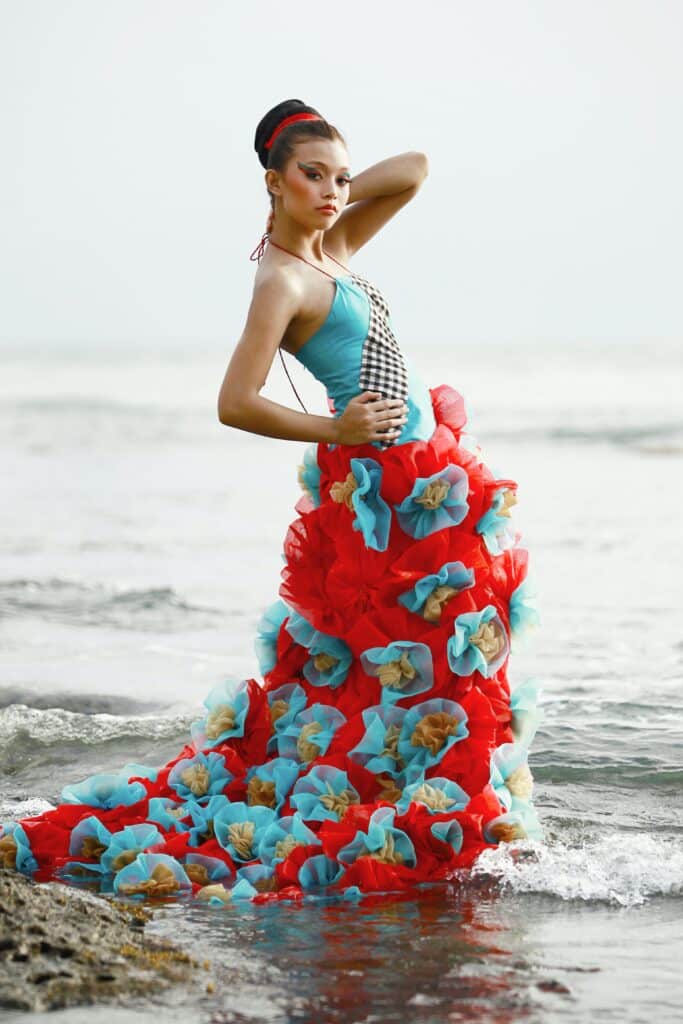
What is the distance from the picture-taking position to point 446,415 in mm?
5031

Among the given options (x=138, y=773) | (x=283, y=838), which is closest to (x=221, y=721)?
(x=138, y=773)

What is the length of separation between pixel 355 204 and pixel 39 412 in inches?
1115

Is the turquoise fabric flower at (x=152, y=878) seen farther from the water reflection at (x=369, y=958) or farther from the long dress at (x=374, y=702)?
the water reflection at (x=369, y=958)

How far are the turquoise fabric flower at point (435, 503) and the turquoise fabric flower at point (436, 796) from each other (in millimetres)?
767

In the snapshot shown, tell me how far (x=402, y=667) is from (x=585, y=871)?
2.92 feet

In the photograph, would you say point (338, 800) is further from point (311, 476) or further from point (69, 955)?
point (69, 955)

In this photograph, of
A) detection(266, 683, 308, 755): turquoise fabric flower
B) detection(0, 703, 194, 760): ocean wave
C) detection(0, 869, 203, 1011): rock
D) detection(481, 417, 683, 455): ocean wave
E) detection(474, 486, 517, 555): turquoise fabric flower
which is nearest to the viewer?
detection(0, 869, 203, 1011): rock

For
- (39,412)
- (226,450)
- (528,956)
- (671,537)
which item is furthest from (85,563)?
(39,412)

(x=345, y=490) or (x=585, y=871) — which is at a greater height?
(x=345, y=490)

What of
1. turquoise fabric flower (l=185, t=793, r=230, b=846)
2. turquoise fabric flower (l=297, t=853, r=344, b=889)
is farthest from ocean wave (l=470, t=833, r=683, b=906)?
turquoise fabric flower (l=185, t=793, r=230, b=846)

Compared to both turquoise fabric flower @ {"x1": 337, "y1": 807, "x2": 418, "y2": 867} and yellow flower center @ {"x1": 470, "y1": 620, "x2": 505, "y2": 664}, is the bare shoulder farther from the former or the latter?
turquoise fabric flower @ {"x1": 337, "y1": 807, "x2": 418, "y2": 867}

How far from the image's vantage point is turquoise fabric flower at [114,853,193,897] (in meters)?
4.74

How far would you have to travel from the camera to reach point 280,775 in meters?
5.01

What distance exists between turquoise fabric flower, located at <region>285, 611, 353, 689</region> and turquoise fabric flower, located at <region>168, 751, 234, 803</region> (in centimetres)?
45
